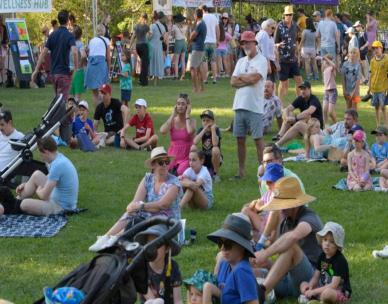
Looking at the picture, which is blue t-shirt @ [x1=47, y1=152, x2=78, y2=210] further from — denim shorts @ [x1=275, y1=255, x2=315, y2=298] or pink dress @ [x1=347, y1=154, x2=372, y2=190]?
denim shorts @ [x1=275, y1=255, x2=315, y2=298]

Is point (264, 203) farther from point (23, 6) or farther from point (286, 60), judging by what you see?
point (23, 6)

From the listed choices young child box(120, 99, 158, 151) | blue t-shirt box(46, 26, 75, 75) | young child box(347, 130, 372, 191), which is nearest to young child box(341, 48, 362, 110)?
young child box(120, 99, 158, 151)

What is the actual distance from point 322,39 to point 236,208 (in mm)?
13968

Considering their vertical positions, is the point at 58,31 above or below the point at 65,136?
above

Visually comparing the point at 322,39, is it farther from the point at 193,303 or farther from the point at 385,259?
the point at 193,303

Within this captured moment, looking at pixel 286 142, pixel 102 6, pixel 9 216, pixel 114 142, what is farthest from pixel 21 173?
pixel 102 6

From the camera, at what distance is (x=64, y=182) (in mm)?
11094

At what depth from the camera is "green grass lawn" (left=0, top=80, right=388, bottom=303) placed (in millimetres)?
8430

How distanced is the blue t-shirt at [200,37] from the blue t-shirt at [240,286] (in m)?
16.6

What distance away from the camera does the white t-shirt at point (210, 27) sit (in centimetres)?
2477

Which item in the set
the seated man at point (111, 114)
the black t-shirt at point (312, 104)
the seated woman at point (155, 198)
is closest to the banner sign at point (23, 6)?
the seated man at point (111, 114)

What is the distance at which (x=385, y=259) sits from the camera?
8953mm

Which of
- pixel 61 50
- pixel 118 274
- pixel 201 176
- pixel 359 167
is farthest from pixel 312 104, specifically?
pixel 118 274

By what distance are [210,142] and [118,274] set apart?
7.60 metres
